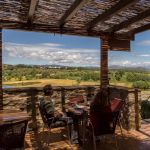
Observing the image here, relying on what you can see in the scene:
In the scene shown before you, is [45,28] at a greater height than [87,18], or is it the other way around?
[87,18]

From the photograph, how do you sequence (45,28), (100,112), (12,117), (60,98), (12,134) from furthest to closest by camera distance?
(60,98) → (45,28) → (100,112) → (12,117) → (12,134)

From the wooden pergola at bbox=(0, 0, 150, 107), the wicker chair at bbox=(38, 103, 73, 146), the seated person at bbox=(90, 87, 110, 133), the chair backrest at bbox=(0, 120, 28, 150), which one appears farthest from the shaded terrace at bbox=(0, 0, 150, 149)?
the chair backrest at bbox=(0, 120, 28, 150)

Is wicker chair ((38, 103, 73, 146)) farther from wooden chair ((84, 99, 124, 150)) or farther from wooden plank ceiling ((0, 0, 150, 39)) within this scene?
wooden plank ceiling ((0, 0, 150, 39))

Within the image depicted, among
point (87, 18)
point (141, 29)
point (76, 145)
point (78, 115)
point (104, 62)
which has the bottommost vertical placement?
point (76, 145)

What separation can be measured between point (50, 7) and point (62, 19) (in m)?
0.82

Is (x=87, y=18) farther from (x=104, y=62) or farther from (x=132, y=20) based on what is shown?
(x=104, y=62)

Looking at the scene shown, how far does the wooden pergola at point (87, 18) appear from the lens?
4.27 meters

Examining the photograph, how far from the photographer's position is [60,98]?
251 inches

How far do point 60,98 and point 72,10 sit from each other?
2.60 metres

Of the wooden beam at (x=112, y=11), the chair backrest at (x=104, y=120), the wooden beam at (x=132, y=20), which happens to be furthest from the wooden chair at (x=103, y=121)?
the wooden beam at (x=132, y=20)

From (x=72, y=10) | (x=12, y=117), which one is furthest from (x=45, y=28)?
(x=12, y=117)

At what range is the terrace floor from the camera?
498cm

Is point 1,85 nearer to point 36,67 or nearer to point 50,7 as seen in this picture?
point 50,7

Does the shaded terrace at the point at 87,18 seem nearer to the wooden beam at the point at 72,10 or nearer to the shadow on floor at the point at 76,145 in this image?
the wooden beam at the point at 72,10
